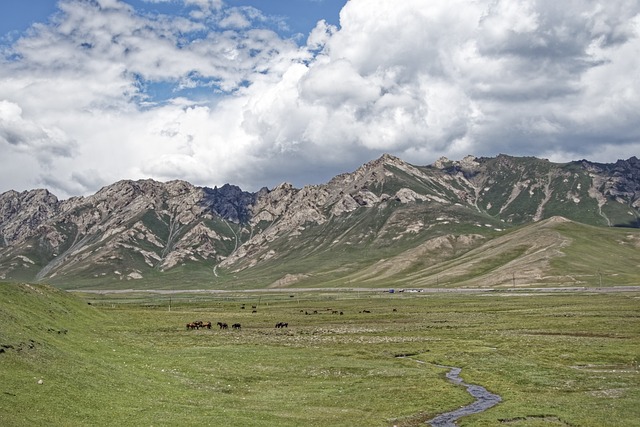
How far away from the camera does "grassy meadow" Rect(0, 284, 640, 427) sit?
4088 cm

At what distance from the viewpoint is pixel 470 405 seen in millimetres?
48812

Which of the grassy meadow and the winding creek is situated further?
the winding creek

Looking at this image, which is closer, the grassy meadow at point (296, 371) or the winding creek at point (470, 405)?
the grassy meadow at point (296, 371)

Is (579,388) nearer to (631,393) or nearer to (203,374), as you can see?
(631,393)

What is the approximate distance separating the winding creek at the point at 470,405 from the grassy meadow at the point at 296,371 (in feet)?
3.11

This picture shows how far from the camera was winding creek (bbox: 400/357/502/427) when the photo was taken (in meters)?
43.2

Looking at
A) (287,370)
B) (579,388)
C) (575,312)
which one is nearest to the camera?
(579,388)

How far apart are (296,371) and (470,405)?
878 inches

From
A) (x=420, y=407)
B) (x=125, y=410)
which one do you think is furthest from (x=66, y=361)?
(x=420, y=407)

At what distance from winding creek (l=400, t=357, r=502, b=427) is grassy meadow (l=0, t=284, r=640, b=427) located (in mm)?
949

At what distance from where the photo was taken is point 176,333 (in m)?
102

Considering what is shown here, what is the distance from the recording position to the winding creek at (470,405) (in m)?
43.2

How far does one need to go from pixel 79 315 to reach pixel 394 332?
→ 5599 centimetres

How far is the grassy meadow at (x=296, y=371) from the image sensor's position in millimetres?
40875
